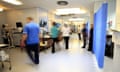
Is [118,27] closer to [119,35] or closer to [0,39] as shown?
[119,35]

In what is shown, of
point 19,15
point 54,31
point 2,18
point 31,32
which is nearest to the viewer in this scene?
point 31,32

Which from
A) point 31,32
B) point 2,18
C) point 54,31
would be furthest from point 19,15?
A: point 31,32

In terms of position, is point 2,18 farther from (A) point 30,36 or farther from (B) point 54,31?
(A) point 30,36

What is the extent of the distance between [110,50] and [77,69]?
2.61 m

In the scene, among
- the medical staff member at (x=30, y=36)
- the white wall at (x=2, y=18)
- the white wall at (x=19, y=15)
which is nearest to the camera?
the medical staff member at (x=30, y=36)

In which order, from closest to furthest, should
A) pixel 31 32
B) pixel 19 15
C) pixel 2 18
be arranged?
pixel 31 32
pixel 19 15
pixel 2 18

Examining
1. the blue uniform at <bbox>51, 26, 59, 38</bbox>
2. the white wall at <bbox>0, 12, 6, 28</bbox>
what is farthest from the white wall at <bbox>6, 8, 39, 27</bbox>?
the blue uniform at <bbox>51, 26, 59, 38</bbox>

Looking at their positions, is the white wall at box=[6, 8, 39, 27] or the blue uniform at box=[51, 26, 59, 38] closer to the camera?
the blue uniform at box=[51, 26, 59, 38]

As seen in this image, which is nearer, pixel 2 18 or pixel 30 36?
pixel 30 36

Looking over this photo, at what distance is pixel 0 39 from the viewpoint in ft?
33.0

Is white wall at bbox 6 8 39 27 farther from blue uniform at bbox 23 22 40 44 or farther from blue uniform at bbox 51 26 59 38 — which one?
blue uniform at bbox 23 22 40 44

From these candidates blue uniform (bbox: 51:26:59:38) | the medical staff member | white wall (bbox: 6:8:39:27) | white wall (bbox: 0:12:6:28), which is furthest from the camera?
white wall (bbox: 0:12:6:28)

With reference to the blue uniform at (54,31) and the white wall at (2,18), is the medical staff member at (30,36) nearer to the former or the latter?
the blue uniform at (54,31)

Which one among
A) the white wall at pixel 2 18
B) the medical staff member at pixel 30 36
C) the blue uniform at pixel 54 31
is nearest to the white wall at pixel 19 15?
the white wall at pixel 2 18
